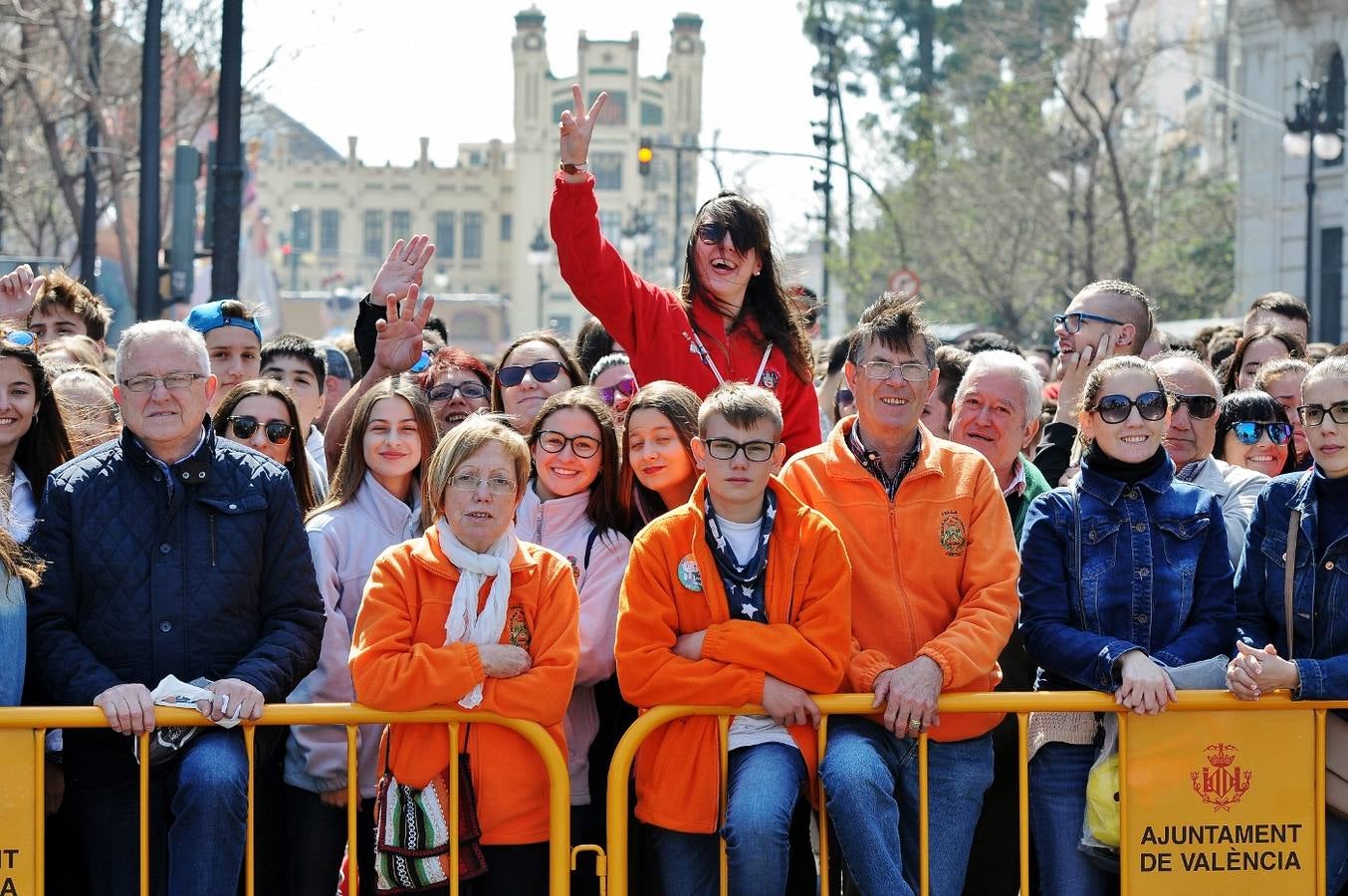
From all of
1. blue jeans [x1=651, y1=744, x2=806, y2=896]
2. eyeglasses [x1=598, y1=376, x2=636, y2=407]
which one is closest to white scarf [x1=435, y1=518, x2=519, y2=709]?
blue jeans [x1=651, y1=744, x2=806, y2=896]

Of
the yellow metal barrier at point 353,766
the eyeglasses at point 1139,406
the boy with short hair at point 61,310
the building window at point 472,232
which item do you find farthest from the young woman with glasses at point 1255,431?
the building window at point 472,232

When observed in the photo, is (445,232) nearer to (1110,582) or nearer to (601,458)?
(601,458)

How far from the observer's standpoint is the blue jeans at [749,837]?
4.71 meters

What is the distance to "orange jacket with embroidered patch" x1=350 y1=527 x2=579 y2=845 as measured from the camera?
15.7ft

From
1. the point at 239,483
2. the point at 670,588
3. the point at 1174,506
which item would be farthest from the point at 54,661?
the point at 1174,506

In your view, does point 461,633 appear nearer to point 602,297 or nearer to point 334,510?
point 334,510

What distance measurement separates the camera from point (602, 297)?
246 inches

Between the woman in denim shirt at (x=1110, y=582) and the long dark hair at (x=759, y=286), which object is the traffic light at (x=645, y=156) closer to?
the long dark hair at (x=759, y=286)

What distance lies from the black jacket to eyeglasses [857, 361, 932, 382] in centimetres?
187

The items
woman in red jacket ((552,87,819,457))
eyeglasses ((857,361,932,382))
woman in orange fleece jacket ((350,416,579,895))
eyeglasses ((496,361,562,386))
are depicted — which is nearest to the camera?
woman in orange fleece jacket ((350,416,579,895))

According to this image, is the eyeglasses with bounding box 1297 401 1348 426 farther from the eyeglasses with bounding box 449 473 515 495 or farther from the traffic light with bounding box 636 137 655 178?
the traffic light with bounding box 636 137 655 178

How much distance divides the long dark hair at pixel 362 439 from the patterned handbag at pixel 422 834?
44.3 inches

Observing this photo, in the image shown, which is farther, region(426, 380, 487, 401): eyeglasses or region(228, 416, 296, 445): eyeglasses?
region(426, 380, 487, 401): eyeglasses

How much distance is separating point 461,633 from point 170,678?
2.68 feet
